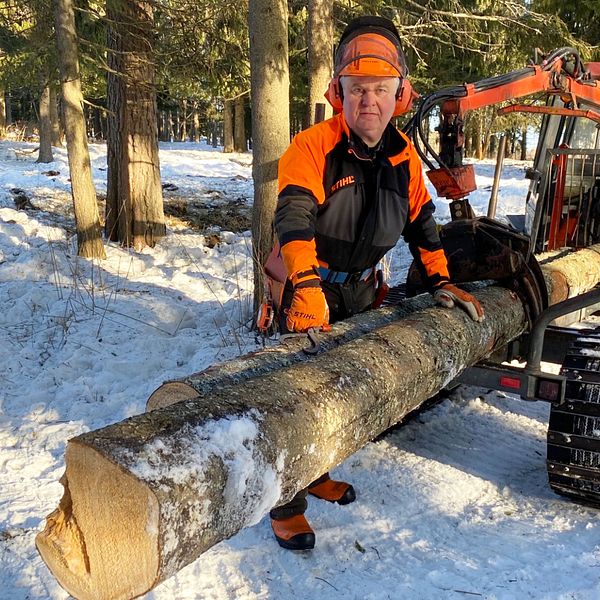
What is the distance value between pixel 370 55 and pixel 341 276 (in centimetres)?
112

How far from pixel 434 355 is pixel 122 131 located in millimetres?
8033

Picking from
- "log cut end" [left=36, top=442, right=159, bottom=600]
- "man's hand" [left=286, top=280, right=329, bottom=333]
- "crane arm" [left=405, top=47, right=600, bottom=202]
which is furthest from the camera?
"crane arm" [left=405, top=47, right=600, bottom=202]

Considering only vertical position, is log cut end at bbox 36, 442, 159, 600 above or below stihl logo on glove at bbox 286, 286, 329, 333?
below

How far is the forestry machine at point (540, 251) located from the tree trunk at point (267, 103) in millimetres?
1831

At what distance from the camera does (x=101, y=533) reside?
5.04 ft

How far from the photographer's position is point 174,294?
7.48 metres

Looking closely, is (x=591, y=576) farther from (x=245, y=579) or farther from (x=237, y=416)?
(x=237, y=416)

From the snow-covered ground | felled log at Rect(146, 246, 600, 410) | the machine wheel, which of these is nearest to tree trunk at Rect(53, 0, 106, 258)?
the snow-covered ground

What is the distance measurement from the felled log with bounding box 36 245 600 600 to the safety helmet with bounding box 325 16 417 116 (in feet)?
4.29

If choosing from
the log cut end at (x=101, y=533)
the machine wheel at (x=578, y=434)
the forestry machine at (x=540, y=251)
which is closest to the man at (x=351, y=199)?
the forestry machine at (x=540, y=251)

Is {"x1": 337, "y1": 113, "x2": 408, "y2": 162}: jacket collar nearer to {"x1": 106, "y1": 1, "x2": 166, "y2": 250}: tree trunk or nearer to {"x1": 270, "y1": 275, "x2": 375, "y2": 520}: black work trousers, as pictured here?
{"x1": 270, "y1": 275, "x2": 375, "y2": 520}: black work trousers

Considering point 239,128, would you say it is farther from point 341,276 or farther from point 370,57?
point 370,57

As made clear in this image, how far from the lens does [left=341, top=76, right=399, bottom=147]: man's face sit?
282 cm

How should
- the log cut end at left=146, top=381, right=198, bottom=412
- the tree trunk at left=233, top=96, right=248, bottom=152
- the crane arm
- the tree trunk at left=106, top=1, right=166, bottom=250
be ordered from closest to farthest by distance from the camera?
the log cut end at left=146, top=381, right=198, bottom=412 → the crane arm → the tree trunk at left=106, top=1, right=166, bottom=250 → the tree trunk at left=233, top=96, right=248, bottom=152
